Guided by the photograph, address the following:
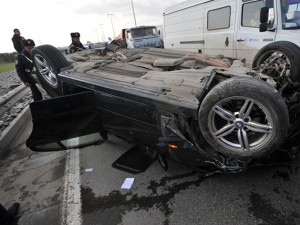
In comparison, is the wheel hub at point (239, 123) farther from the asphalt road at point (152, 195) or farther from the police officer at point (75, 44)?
the police officer at point (75, 44)

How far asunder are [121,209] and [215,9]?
6.43m

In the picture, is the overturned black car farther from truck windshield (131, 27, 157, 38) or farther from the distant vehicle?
truck windshield (131, 27, 157, 38)

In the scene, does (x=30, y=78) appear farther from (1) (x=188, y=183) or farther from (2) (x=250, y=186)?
(2) (x=250, y=186)

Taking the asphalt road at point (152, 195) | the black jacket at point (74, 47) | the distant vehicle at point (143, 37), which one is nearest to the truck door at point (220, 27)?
the black jacket at point (74, 47)

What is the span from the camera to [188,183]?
9.42 feet

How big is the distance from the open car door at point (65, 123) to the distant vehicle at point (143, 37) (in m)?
12.7

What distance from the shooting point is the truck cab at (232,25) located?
523 cm

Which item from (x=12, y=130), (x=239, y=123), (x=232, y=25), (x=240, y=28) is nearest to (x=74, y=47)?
(x=12, y=130)

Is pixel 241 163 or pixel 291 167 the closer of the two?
pixel 241 163

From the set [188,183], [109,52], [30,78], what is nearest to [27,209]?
[188,183]

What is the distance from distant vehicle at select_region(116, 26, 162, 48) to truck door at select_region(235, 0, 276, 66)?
30.6 feet

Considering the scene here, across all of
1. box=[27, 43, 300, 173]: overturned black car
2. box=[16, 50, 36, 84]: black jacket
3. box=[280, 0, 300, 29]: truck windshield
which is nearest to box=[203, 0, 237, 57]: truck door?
box=[280, 0, 300, 29]: truck windshield

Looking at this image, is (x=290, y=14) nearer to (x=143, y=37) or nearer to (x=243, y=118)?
(x=243, y=118)

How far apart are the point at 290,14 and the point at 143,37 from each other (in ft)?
37.6
